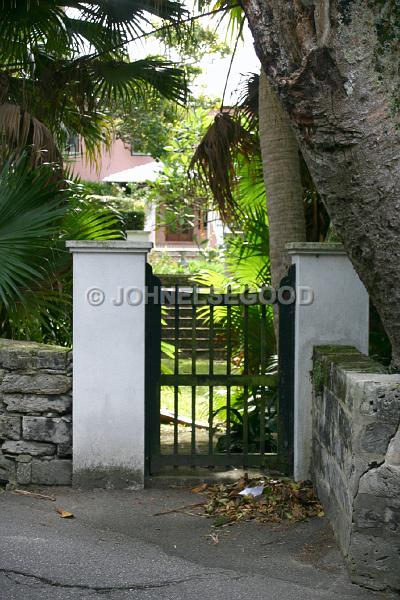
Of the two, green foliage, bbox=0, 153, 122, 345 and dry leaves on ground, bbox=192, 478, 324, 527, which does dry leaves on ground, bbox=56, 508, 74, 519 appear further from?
green foliage, bbox=0, 153, 122, 345

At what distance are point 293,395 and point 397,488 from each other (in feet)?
6.44

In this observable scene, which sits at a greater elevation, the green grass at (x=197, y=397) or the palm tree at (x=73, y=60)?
the palm tree at (x=73, y=60)

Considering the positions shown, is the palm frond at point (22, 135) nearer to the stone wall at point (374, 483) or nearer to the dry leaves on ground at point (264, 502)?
the dry leaves on ground at point (264, 502)

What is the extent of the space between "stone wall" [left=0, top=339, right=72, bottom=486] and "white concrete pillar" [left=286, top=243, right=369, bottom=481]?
69.1 inches

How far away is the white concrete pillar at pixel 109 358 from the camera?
244 inches

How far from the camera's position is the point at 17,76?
945 cm

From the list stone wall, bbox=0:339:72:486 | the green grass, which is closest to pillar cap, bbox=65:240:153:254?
stone wall, bbox=0:339:72:486

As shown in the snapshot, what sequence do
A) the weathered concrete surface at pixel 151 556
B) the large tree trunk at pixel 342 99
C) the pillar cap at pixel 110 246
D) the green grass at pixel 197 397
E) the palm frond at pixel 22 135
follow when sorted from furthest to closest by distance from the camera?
the green grass at pixel 197 397, the palm frond at pixel 22 135, the pillar cap at pixel 110 246, the weathered concrete surface at pixel 151 556, the large tree trunk at pixel 342 99

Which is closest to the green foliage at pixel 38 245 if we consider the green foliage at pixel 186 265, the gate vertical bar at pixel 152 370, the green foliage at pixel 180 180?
the gate vertical bar at pixel 152 370

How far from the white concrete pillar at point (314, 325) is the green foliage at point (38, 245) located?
195 centimetres

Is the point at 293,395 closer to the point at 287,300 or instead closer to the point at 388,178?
the point at 287,300

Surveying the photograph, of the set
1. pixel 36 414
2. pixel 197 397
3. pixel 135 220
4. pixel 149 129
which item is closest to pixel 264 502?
pixel 36 414

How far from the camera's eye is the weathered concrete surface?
4375 millimetres

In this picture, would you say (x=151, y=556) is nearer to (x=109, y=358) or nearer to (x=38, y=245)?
(x=109, y=358)
